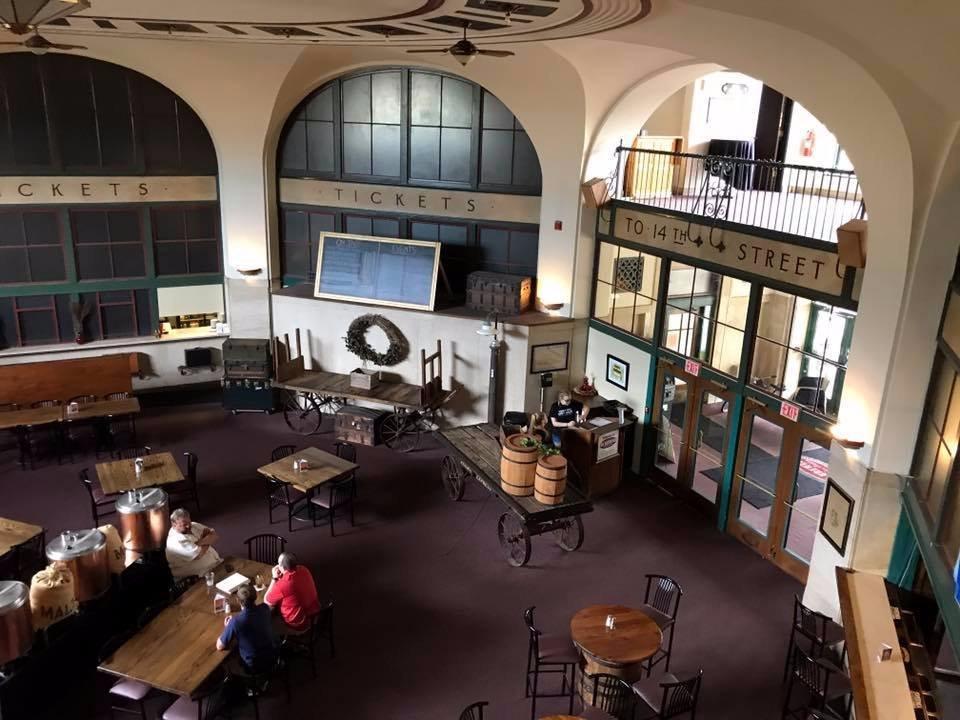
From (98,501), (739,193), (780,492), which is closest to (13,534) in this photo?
(98,501)

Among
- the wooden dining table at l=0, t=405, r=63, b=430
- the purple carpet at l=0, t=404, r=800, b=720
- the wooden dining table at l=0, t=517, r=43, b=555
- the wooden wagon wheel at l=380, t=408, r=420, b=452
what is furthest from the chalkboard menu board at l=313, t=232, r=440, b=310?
the wooden dining table at l=0, t=517, r=43, b=555

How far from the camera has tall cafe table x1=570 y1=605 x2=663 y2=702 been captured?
735 centimetres

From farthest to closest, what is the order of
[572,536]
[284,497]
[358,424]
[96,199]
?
[96,199] → [358,424] → [284,497] → [572,536]

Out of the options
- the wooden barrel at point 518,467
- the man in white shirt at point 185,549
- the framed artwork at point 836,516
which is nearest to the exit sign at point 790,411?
A: the framed artwork at point 836,516

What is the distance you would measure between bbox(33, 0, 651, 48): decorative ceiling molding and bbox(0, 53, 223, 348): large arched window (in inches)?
85.9

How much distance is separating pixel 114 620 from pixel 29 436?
249 inches

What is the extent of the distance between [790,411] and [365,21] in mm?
7011

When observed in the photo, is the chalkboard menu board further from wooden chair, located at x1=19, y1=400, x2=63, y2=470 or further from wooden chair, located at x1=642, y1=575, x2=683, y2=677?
wooden chair, located at x1=642, y1=575, x2=683, y2=677

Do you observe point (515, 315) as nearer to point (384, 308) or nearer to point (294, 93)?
point (384, 308)

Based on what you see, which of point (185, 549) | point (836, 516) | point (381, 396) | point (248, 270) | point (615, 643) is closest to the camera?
point (615, 643)

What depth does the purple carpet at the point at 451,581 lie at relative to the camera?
8102 mm

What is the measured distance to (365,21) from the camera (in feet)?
30.9

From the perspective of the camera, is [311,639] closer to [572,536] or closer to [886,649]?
[572,536]

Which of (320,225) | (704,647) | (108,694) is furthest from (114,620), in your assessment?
(320,225)
